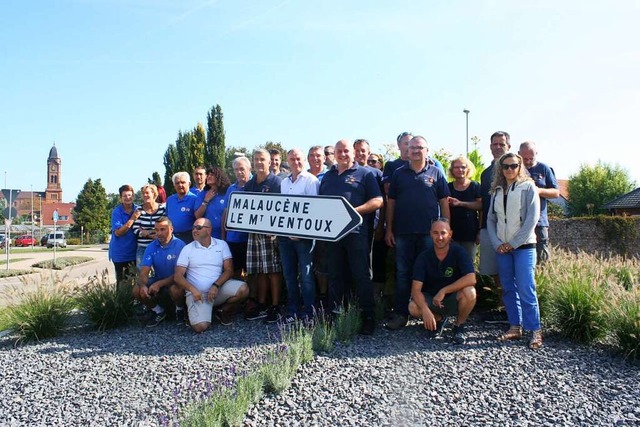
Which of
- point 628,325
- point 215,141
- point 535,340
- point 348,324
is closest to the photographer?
point 628,325

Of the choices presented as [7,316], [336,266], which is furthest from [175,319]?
[336,266]

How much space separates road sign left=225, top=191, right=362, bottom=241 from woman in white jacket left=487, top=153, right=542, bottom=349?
1551mm

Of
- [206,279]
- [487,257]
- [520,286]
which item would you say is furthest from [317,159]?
[520,286]

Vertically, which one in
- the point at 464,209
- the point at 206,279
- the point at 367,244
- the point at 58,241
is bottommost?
the point at 58,241

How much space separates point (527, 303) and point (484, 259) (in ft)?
3.00

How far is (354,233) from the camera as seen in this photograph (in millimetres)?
5832

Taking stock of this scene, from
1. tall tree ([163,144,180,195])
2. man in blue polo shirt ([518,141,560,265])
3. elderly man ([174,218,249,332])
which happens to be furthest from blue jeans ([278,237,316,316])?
tall tree ([163,144,180,195])

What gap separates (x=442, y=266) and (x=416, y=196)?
838 mm

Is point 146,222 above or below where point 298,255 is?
above

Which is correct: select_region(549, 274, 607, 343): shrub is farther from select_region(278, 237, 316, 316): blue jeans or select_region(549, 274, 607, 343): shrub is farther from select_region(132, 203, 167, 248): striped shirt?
select_region(132, 203, 167, 248): striped shirt

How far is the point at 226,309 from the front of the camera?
656 cm

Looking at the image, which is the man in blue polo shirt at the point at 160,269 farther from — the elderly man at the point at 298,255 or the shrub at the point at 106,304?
the elderly man at the point at 298,255

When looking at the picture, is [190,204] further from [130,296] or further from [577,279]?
[577,279]

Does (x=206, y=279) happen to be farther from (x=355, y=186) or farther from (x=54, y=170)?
(x=54, y=170)
